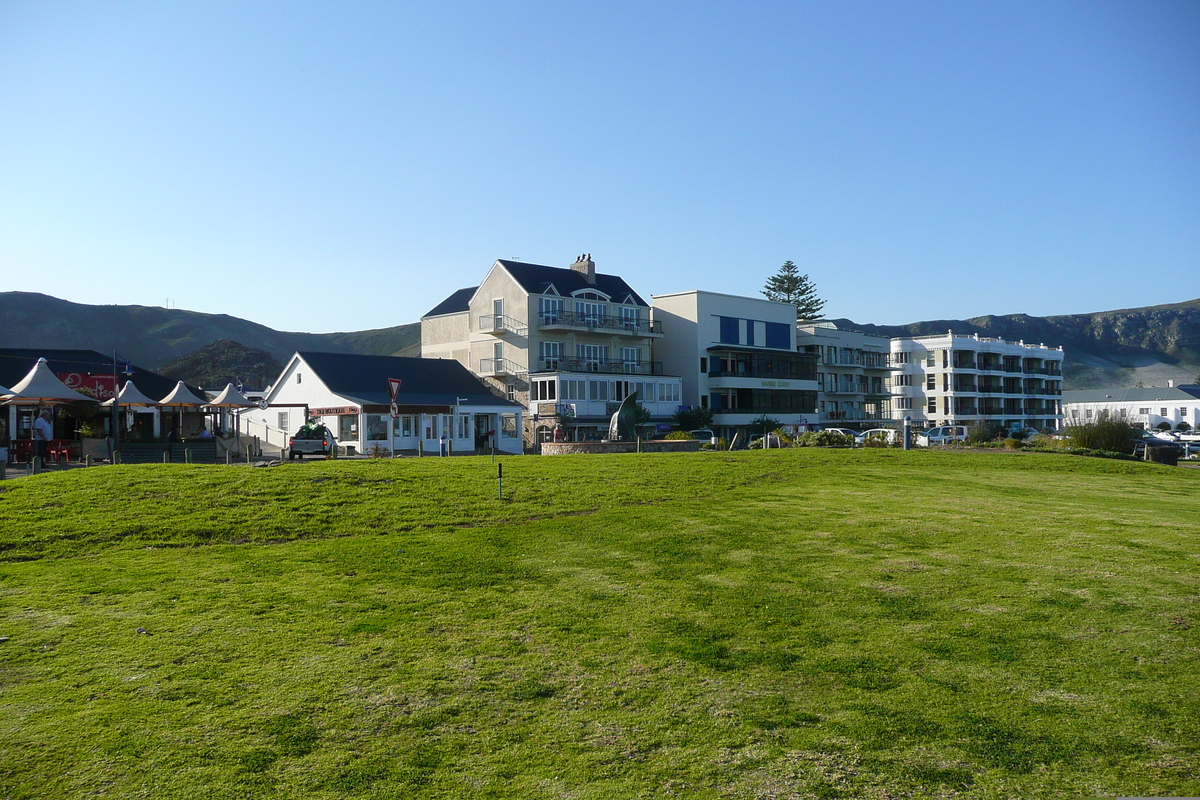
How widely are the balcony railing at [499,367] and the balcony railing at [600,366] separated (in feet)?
4.73

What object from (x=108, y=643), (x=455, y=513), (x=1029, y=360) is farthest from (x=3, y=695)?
(x=1029, y=360)

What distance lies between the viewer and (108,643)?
767 centimetres

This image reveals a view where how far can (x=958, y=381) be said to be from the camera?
9131cm

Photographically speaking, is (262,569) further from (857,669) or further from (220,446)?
(220,446)

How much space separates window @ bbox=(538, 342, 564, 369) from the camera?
5944 centimetres

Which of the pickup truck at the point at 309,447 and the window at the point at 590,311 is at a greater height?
the window at the point at 590,311

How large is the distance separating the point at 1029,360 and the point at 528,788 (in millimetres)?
111270

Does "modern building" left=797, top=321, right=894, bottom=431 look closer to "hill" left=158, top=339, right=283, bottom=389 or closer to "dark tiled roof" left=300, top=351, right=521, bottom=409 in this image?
"dark tiled roof" left=300, top=351, right=521, bottom=409

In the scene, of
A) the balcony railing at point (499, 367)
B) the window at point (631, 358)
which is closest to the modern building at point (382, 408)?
the balcony railing at point (499, 367)

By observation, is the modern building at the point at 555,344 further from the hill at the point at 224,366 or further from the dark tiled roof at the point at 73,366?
the hill at the point at 224,366

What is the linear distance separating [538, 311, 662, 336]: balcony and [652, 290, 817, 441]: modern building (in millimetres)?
2712

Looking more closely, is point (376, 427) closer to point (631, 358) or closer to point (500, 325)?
point (500, 325)

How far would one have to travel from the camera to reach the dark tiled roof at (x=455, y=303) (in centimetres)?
6638

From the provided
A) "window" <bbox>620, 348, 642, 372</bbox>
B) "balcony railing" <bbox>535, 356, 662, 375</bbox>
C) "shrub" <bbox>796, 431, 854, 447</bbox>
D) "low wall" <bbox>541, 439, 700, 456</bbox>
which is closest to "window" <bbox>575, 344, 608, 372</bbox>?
"balcony railing" <bbox>535, 356, 662, 375</bbox>
